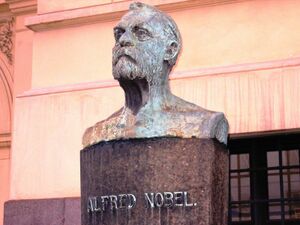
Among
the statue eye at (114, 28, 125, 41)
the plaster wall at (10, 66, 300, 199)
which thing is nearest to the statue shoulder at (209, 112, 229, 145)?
the statue eye at (114, 28, 125, 41)

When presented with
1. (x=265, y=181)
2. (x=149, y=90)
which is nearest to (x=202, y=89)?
(x=265, y=181)

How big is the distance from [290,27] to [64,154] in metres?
2.77

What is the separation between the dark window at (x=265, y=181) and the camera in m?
7.97

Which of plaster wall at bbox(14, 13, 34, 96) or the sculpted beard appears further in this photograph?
plaster wall at bbox(14, 13, 34, 96)

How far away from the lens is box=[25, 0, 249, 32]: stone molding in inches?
325

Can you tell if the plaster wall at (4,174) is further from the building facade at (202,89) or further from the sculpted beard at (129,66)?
the sculpted beard at (129,66)

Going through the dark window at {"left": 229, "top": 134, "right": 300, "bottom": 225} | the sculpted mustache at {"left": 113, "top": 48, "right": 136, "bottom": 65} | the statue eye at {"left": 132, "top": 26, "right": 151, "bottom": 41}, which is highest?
the statue eye at {"left": 132, "top": 26, "right": 151, "bottom": 41}

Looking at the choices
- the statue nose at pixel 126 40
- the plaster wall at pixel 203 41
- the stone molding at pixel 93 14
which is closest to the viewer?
the statue nose at pixel 126 40

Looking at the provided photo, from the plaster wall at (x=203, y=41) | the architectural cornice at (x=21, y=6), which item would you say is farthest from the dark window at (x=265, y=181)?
the architectural cornice at (x=21, y=6)

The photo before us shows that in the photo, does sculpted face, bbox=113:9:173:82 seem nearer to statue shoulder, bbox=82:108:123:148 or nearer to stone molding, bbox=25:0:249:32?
statue shoulder, bbox=82:108:123:148

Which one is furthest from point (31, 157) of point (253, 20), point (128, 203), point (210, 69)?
point (128, 203)

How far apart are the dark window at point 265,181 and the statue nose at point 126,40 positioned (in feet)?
12.8

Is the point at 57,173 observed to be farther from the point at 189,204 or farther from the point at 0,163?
the point at 189,204

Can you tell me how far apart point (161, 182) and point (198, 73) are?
4.05 meters
